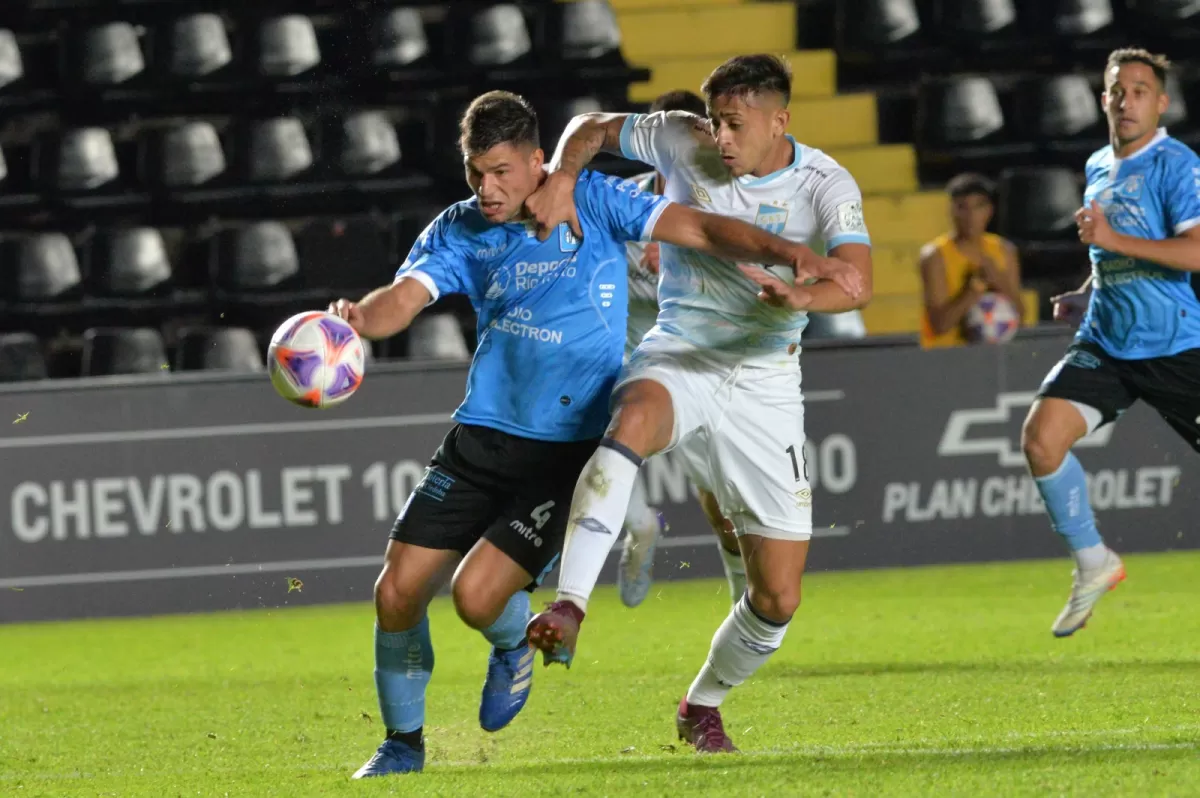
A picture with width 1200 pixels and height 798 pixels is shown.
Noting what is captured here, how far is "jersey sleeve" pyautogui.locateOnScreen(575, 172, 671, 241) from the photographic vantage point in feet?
15.6

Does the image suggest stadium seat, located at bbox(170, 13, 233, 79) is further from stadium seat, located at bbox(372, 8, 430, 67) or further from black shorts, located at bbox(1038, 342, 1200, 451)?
black shorts, located at bbox(1038, 342, 1200, 451)

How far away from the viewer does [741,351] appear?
16.1ft

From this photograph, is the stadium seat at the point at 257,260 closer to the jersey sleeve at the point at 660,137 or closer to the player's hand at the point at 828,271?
the jersey sleeve at the point at 660,137

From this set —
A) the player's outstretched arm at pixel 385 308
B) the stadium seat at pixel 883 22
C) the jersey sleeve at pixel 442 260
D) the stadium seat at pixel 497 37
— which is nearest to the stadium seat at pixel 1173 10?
the stadium seat at pixel 883 22

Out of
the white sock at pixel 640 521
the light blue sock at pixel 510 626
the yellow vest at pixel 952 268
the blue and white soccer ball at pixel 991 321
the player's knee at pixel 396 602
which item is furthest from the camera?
the yellow vest at pixel 952 268

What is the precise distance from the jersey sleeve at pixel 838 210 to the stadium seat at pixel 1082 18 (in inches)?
276

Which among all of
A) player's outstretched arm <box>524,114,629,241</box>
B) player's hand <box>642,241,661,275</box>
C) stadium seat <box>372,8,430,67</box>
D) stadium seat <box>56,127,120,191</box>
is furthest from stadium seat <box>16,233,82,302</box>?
player's outstretched arm <box>524,114,629,241</box>

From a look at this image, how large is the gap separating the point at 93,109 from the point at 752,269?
24.8ft

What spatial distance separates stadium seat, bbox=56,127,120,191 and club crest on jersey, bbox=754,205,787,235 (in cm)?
666

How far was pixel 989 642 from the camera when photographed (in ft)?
22.7

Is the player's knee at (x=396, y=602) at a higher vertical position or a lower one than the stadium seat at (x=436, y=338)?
higher

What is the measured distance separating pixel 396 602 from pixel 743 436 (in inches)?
41.7

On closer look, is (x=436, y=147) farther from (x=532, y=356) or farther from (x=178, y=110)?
(x=532, y=356)

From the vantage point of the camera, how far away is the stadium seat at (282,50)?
10734 millimetres
